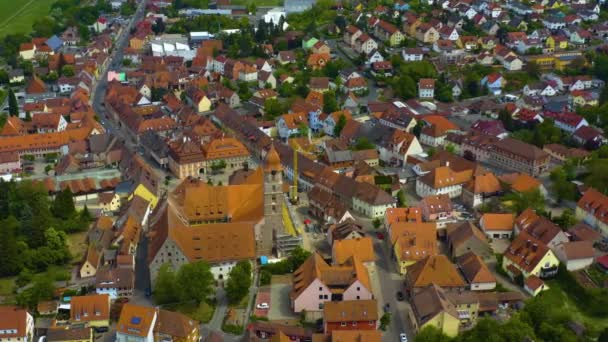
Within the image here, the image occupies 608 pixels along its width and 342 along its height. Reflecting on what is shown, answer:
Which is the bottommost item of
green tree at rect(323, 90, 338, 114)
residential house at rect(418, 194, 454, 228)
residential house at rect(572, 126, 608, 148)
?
green tree at rect(323, 90, 338, 114)

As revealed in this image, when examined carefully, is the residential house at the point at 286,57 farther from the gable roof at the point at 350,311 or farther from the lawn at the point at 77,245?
the gable roof at the point at 350,311

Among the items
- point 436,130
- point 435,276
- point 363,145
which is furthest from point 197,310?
point 436,130

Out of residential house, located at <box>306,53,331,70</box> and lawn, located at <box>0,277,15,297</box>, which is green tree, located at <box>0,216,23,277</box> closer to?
lawn, located at <box>0,277,15,297</box>

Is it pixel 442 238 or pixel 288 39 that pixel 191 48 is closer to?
pixel 288 39

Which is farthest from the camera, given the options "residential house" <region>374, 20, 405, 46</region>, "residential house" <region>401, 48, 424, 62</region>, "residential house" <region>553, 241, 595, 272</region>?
"residential house" <region>374, 20, 405, 46</region>

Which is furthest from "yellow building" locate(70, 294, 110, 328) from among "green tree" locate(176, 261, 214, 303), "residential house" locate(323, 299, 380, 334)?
"residential house" locate(323, 299, 380, 334)

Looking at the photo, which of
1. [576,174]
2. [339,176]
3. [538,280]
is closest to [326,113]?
[339,176]

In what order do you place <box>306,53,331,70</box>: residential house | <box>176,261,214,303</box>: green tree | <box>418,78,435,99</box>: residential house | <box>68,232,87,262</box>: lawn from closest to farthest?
<box>176,261,214,303</box>: green tree
<box>68,232,87,262</box>: lawn
<box>418,78,435,99</box>: residential house
<box>306,53,331,70</box>: residential house

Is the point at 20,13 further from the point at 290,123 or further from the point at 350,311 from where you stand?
the point at 350,311

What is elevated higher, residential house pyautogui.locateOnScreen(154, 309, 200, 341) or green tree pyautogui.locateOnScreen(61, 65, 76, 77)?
residential house pyautogui.locateOnScreen(154, 309, 200, 341)
